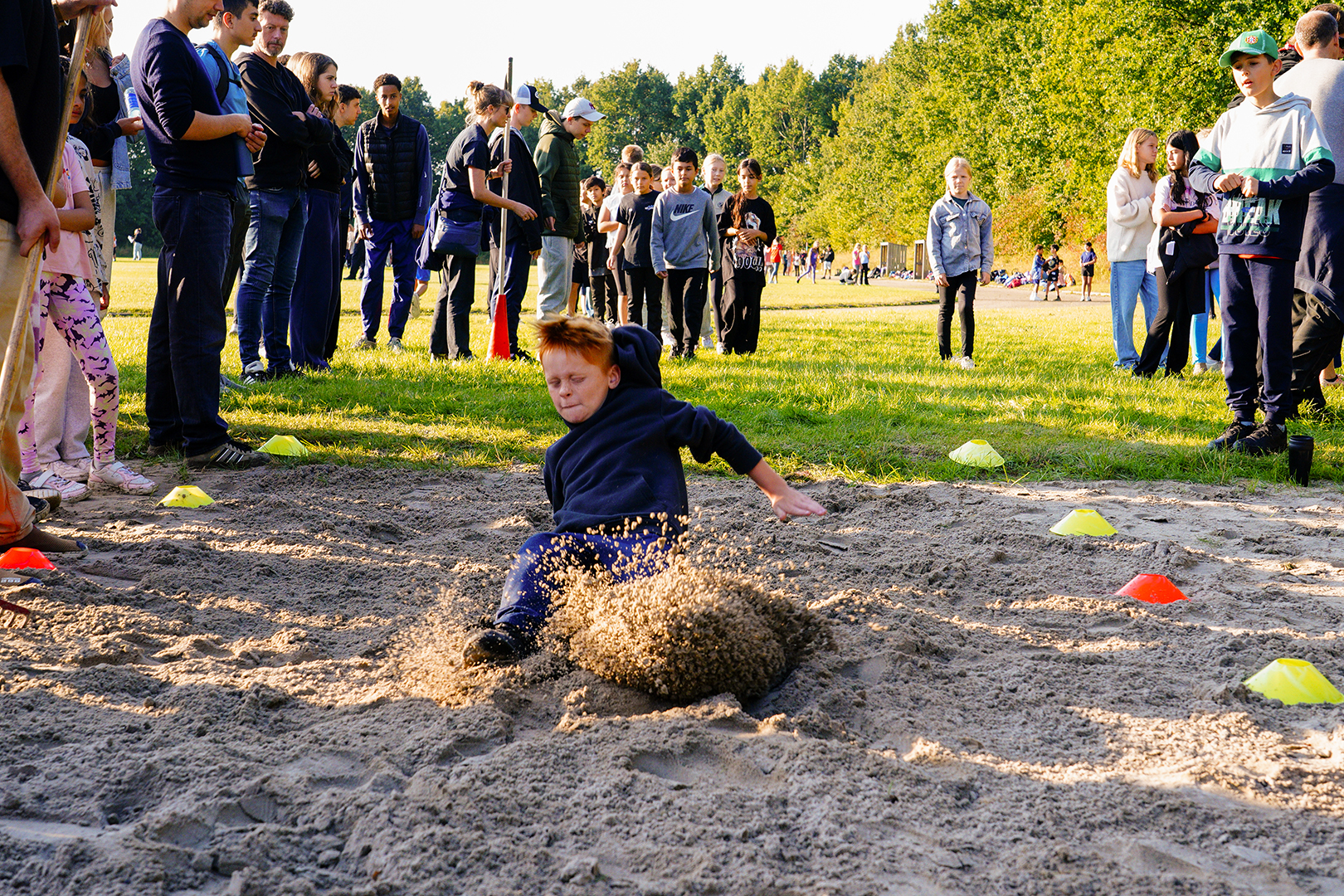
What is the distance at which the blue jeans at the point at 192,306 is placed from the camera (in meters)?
5.43

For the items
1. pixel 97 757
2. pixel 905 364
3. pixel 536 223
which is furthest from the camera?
pixel 905 364

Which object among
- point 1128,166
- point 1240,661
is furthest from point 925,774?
point 1128,166

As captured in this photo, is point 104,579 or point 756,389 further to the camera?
point 756,389

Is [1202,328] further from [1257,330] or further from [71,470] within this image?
[71,470]

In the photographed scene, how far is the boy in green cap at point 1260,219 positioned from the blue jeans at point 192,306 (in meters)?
5.54

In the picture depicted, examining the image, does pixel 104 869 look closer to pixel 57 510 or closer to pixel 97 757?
pixel 97 757

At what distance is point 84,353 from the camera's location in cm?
497

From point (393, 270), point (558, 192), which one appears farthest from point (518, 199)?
point (393, 270)

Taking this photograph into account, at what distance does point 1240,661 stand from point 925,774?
1316 mm

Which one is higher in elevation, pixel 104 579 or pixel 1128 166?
pixel 1128 166

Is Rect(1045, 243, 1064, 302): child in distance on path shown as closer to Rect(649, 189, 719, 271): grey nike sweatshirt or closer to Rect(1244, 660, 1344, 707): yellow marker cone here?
Rect(649, 189, 719, 271): grey nike sweatshirt

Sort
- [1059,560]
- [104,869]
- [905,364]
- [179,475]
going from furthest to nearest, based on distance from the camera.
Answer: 1. [905,364]
2. [179,475]
3. [1059,560]
4. [104,869]

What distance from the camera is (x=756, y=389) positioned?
8.30 metres

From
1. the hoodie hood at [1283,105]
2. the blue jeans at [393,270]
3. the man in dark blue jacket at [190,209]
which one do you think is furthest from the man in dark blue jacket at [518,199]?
the hoodie hood at [1283,105]
